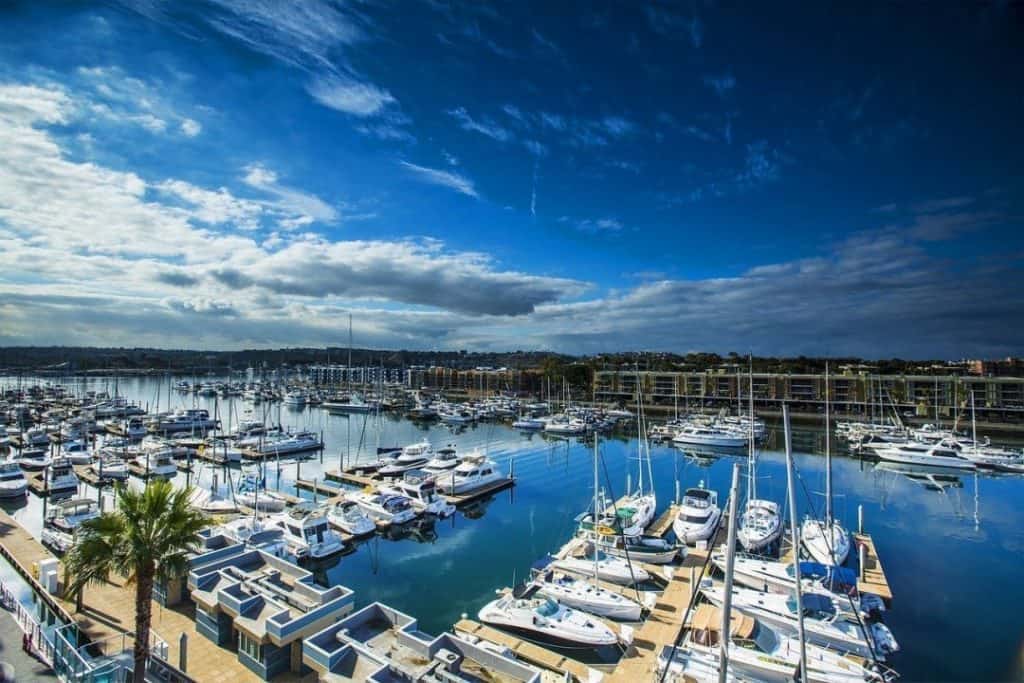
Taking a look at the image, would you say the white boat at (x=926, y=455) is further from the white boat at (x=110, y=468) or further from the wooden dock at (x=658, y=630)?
the white boat at (x=110, y=468)

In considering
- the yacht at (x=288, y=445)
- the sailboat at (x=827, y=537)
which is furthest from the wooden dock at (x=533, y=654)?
the yacht at (x=288, y=445)

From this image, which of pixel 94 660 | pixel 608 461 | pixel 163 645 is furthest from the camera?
pixel 608 461

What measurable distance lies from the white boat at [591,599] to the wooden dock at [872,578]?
9.45m

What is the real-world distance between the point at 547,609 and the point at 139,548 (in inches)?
498

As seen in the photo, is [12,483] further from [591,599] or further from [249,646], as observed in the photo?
[591,599]

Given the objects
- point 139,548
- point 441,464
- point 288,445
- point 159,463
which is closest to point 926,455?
point 441,464

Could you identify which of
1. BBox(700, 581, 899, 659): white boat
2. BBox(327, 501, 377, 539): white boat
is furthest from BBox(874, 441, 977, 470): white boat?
BBox(327, 501, 377, 539): white boat

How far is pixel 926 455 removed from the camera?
165ft

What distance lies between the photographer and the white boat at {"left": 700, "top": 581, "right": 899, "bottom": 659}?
16.0 metres

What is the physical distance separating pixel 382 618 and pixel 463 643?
263cm

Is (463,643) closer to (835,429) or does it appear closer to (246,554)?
(246,554)

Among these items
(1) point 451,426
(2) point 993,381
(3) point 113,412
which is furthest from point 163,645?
(2) point 993,381

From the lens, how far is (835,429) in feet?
242

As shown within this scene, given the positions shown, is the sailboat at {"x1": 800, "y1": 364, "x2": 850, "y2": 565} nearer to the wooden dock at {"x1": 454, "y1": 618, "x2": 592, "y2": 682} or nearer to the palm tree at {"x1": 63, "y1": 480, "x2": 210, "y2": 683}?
the wooden dock at {"x1": 454, "y1": 618, "x2": 592, "y2": 682}
